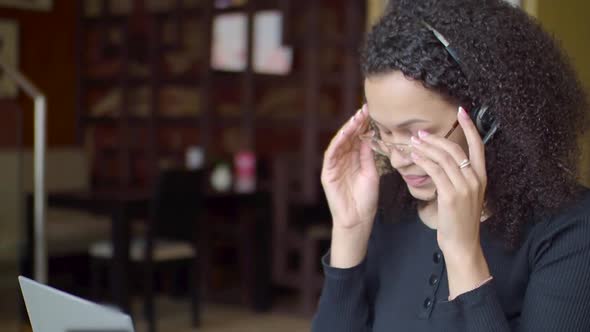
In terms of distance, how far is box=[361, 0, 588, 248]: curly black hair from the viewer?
3.49 feet

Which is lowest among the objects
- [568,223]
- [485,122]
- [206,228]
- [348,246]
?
[206,228]

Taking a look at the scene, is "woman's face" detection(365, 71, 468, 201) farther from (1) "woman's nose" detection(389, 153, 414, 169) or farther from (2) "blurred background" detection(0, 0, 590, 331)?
(2) "blurred background" detection(0, 0, 590, 331)

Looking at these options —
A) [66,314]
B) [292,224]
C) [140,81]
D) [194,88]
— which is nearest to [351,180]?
[66,314]

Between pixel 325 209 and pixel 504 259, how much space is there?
3.55m

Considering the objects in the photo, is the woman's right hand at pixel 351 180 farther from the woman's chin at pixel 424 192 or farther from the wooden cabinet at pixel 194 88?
the wooden cabinet at pixel 194 88

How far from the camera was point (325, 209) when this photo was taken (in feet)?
15.3

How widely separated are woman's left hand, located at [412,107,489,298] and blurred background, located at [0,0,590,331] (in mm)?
2872

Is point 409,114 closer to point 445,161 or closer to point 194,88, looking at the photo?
point 445,161

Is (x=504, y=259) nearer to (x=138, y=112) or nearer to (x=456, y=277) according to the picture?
(x=456, y=277)

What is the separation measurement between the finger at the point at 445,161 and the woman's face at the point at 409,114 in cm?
7

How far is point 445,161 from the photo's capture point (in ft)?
3.30

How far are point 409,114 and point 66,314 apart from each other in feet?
1.78

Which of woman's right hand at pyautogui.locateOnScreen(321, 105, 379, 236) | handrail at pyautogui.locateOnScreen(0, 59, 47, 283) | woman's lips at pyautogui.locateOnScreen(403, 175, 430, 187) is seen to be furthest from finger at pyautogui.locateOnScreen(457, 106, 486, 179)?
handrail at pyautogui.locateOnScreen(0, 59, 47, 283)

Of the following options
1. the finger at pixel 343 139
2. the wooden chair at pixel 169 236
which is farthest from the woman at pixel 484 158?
the wooden chair at pixel 169 236
